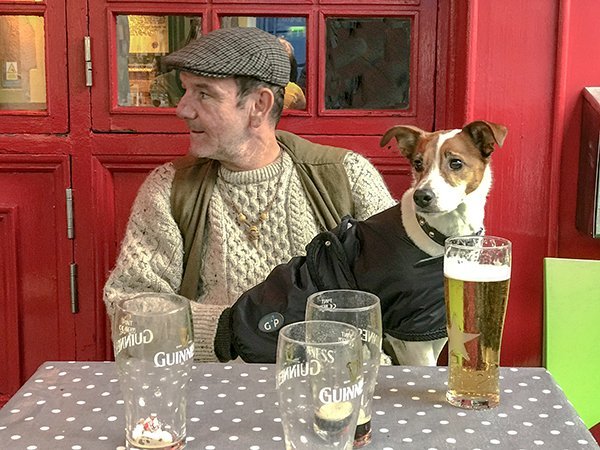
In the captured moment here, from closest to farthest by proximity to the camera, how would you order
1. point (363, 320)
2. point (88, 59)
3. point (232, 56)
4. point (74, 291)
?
point (363, 320), point (232, 56), point (88, 59), point (74, 291)

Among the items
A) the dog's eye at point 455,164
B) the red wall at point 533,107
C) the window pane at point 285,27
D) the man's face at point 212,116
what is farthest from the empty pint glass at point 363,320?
the window pane at point 285,27

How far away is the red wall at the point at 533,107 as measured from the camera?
6.91 feet

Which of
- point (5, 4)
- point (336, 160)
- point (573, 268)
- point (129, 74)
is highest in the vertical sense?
point (5, 4)

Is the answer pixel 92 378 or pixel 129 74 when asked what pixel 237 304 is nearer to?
pixel 92 378

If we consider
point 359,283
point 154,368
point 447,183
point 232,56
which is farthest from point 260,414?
point 232,56

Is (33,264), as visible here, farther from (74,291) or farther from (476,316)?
(476,316)

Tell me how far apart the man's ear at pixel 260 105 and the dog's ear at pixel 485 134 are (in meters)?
0.57

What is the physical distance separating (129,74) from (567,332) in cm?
142

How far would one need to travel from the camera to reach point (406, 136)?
1.78 metres

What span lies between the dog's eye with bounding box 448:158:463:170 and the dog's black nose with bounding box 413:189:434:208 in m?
0.11

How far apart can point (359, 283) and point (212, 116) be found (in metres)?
0.61

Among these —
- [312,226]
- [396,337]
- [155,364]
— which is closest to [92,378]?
[155,364]

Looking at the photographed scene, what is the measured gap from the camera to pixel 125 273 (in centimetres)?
197

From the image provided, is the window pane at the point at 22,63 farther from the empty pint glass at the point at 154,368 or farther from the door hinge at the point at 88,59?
the empty pint glass at the point at 154,368
